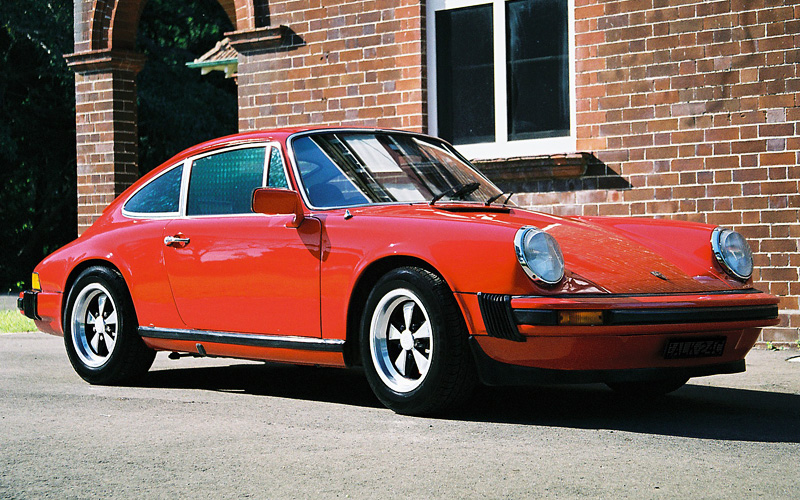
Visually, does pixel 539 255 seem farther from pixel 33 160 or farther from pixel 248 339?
pixel 33 160

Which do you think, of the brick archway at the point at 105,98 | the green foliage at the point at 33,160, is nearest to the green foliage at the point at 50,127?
the green foliage at the point at 33,160

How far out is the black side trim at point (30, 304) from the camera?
7.49 m

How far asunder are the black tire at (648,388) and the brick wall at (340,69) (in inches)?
206

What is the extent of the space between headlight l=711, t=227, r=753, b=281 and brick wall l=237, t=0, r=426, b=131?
538 centimetres

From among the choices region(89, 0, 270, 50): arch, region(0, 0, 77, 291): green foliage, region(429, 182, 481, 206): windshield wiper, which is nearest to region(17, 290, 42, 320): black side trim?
region(429, 182, 481, 206): windshield wiper

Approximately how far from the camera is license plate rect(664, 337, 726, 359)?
523 cm

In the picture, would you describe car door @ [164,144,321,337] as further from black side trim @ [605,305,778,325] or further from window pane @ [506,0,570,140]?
window pane @ [506,0,570,140]

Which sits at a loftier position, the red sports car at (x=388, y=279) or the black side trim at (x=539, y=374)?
the red sports car at (x=388, y=279)

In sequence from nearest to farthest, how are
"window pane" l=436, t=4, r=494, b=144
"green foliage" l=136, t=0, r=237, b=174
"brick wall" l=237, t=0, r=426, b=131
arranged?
"window pane" l=436, t=4, r=494, b=144, "brick wall" l=237, t=0, r=426, b=131, "green foliage" l=136, t=0, r=237, b=174

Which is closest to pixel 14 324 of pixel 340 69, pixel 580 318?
pixel 340 69

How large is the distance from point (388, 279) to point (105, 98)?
9130 millimetres

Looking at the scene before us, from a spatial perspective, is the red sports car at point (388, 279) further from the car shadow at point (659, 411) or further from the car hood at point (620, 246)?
the car shadow at point (659, 411)

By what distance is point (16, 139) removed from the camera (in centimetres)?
2308

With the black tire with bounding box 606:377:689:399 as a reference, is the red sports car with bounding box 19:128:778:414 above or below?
above
